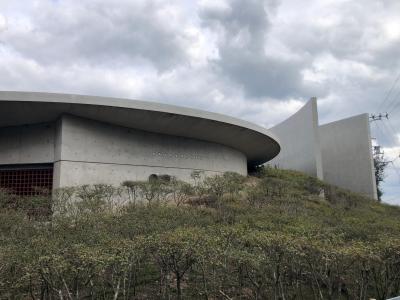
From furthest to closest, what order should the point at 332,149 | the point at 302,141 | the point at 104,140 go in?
the point at 332,149 < the point at 302,141 < the point at 104,140

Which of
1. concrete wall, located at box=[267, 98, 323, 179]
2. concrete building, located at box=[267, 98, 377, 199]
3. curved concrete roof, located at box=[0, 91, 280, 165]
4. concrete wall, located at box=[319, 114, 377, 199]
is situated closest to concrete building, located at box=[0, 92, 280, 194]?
curved concrete roof, located at box=[0, 91, 280, 165]

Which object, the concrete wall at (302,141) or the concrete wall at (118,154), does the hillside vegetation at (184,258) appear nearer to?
the concrete wall at (118,154)

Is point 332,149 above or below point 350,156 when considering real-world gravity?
above

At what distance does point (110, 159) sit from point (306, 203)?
28.6ft

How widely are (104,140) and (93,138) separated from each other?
54 cm

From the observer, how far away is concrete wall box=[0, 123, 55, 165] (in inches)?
725

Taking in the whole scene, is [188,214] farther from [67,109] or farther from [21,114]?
[21,114]

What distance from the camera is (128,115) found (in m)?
18.3

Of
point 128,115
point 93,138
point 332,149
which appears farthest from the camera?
point 332,149

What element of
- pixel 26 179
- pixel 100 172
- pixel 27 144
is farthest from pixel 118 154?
pixel 26 179

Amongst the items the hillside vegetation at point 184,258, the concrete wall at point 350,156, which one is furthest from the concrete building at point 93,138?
the concrete wall at point 350,156

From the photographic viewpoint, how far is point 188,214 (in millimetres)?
12258

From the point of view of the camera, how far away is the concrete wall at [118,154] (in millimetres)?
17781

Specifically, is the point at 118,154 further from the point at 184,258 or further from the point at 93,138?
the point at 184,258
